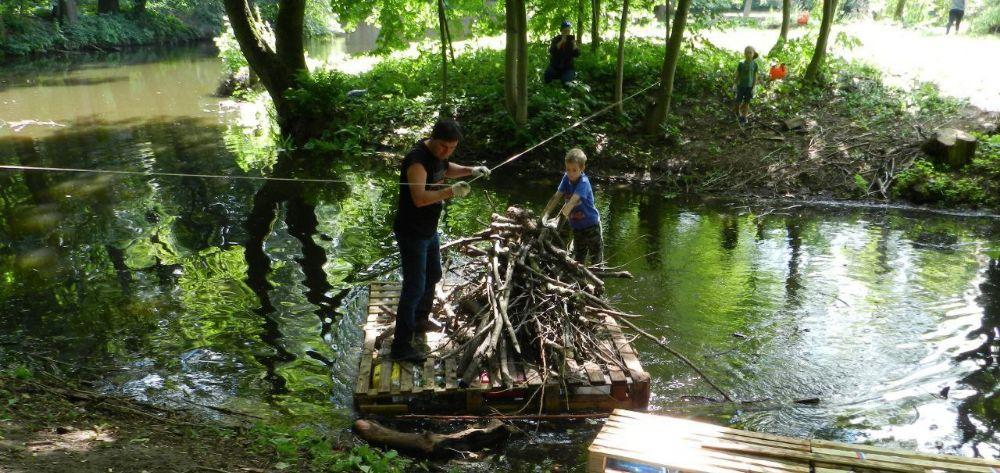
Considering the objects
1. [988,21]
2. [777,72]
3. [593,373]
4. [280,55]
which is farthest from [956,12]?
[593,373]

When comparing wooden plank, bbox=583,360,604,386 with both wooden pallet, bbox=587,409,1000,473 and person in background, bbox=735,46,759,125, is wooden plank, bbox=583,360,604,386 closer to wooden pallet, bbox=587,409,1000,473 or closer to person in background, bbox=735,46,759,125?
wooden pallet, bbox=587,409,1000,473

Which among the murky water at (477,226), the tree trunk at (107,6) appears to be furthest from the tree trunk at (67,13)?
the murky water at (477,226)

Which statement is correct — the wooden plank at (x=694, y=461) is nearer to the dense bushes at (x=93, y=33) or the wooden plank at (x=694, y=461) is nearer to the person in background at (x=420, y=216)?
the person in background at (x=420, y=216)

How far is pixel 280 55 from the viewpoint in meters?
17.5

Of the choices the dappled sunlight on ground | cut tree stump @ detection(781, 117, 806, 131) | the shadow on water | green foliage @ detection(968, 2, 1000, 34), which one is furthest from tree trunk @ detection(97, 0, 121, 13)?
the shadow on water

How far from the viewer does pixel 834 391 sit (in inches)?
253

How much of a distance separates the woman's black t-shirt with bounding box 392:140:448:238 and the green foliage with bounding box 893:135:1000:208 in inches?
390

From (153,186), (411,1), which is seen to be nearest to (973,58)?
(411,1)

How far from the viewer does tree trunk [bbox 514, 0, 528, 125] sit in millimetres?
13562

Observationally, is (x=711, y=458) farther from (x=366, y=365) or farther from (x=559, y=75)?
(x=559, y=75)

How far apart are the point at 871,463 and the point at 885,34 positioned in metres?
22.2

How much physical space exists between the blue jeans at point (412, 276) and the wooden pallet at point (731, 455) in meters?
2.06

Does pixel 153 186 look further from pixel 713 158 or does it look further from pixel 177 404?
pixel 713 158

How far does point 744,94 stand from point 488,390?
10.7m
